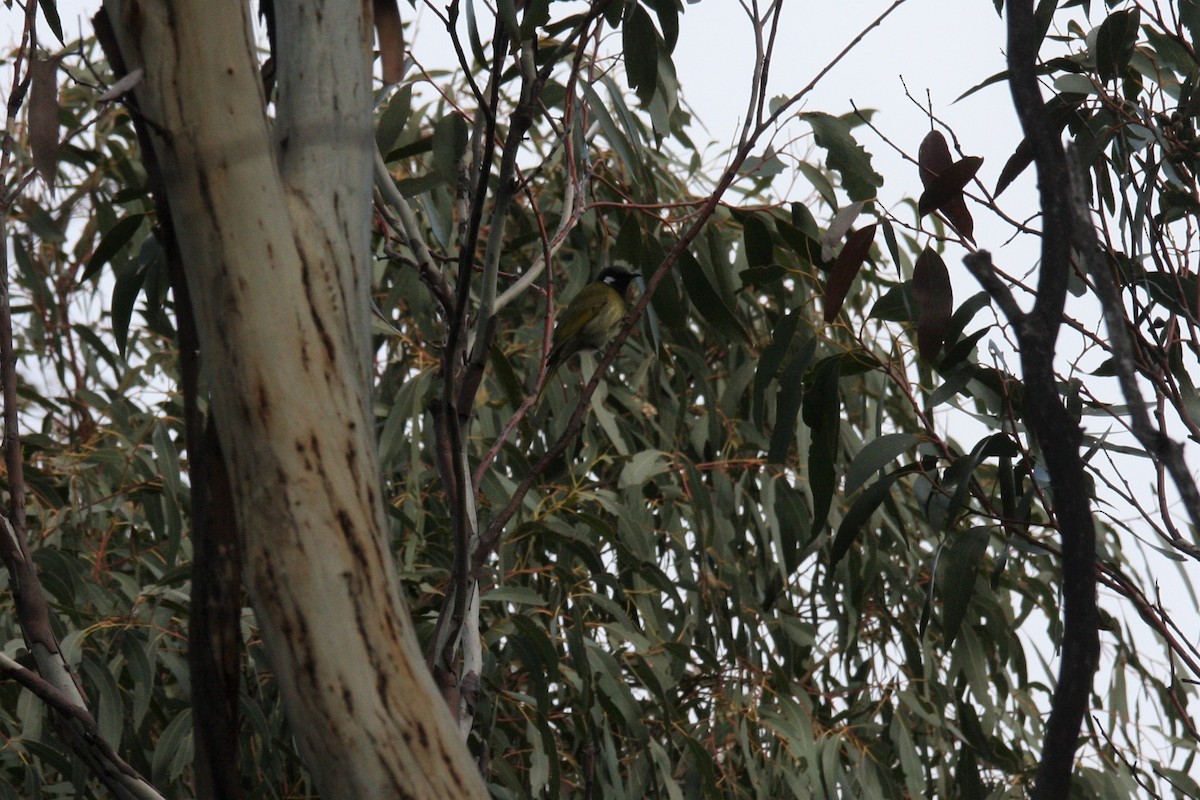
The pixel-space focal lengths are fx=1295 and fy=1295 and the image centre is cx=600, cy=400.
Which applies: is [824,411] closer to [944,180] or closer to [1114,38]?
[944,180]

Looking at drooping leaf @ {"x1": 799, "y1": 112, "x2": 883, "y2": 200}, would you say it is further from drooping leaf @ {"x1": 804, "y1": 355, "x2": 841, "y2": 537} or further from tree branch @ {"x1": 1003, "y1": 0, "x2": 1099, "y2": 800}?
tree branch @ {"x1": 1003, "y1": 0, "x2": 1099, "y2": 800}

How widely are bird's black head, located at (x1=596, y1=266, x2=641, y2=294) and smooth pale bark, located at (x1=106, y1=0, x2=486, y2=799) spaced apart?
2.39 m

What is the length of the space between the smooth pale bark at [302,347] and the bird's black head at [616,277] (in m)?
2.39

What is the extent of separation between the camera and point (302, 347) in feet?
3.03

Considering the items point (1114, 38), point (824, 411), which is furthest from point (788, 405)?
point (1114, 38)

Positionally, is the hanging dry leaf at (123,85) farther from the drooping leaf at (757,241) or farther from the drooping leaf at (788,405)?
the drooping leaf at (757,241)

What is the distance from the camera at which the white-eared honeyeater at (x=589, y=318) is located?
11.0 ft

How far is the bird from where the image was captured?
334 centimetres

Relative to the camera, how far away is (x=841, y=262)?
1.65 meters

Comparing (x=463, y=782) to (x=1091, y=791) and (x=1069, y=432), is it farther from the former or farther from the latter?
(x=1091, y=791)

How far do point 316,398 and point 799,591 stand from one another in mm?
2842

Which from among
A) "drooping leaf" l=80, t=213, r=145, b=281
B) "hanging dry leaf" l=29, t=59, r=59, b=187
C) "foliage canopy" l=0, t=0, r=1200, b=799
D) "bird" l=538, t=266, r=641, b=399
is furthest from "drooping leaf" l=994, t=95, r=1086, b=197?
"bird" l=538, t=266, r=641, b=399

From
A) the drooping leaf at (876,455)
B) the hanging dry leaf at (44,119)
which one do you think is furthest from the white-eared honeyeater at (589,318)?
the hanging dry leaf at (44,119)

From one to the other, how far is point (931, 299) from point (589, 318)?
1.82 meters
